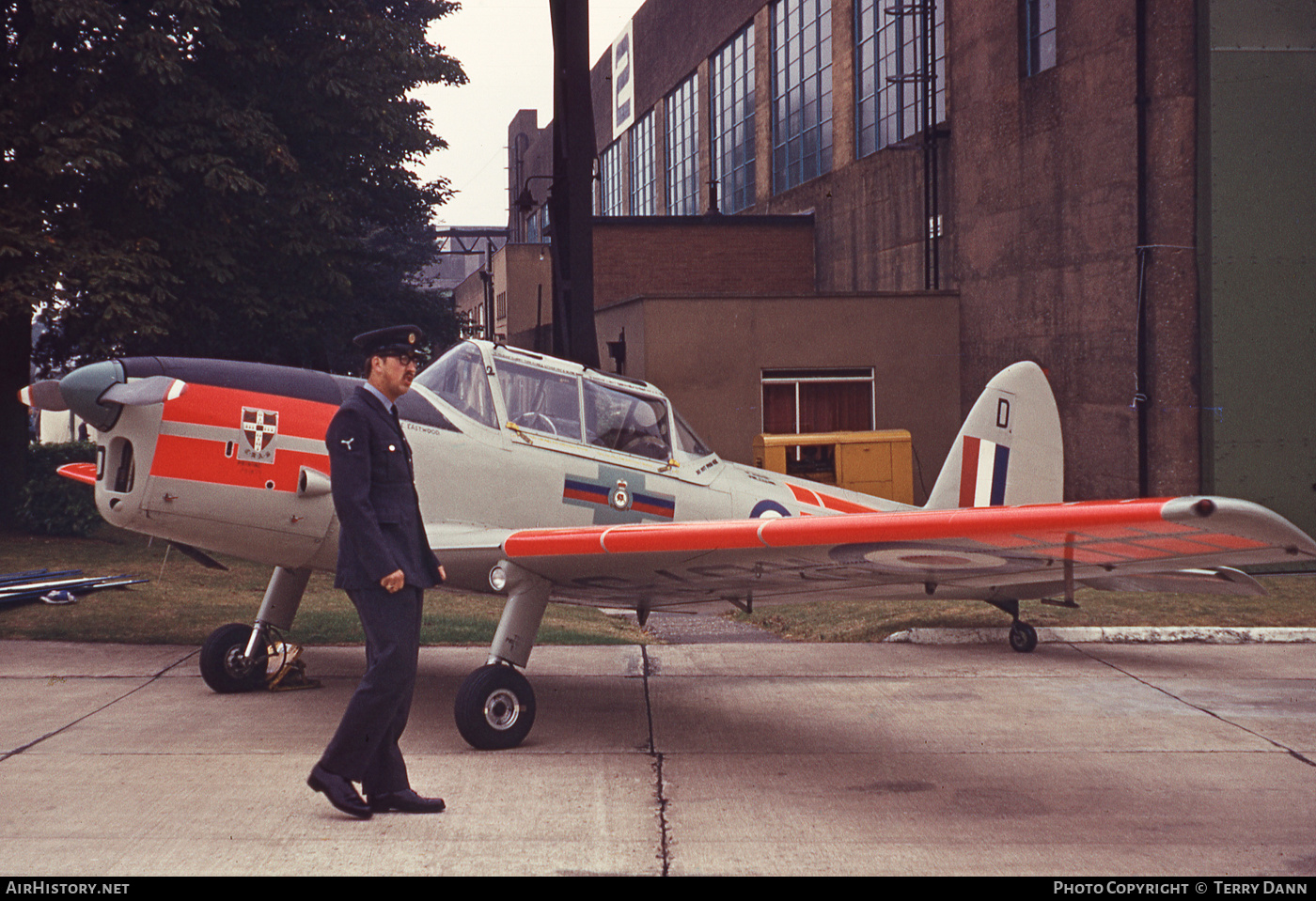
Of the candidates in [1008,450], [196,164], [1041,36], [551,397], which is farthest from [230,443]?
[1041,36]

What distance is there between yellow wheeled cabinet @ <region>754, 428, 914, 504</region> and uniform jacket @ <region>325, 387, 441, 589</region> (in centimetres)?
1233

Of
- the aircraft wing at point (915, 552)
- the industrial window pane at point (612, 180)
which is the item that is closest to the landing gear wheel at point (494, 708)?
the aircraft wing at point (915, 552)

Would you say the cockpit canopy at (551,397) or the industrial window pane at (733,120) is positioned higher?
the industrial window pane at (733,120)

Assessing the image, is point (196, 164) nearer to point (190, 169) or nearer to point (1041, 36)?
point (190, 169)

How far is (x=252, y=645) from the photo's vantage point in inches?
306

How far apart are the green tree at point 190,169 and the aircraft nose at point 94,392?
8503 millimetres

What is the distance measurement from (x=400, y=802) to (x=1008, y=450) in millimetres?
5448

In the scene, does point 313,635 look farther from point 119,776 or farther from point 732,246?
point 732,246

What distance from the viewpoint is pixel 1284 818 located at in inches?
203

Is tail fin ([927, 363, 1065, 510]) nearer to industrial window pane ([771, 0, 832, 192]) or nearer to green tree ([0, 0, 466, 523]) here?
green tree ([0, 0, 466, 523])

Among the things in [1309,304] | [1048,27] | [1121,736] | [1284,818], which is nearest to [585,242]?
[1048,27]

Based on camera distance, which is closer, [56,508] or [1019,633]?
[1019,633]

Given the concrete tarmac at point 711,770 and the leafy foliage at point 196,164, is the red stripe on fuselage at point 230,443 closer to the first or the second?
the concrete tarmac at point 711,770

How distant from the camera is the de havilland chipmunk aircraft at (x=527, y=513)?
5410 mm
